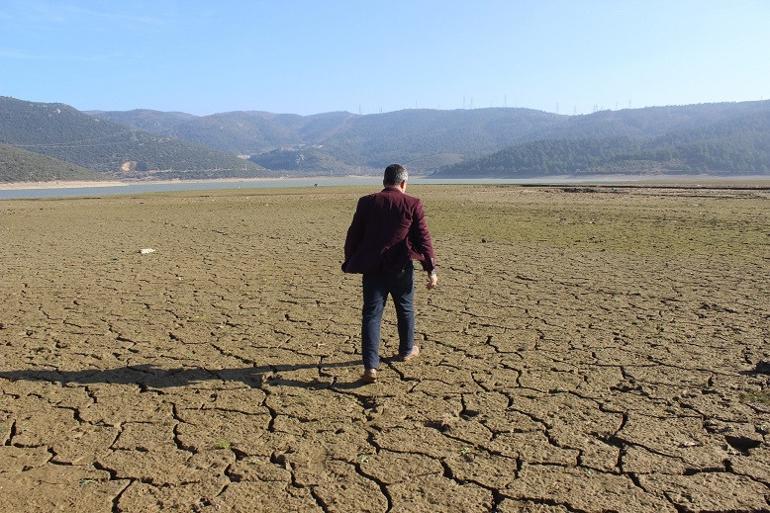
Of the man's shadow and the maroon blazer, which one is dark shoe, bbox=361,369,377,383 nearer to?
the man's shadow

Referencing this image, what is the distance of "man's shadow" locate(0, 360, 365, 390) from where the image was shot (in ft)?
14.5

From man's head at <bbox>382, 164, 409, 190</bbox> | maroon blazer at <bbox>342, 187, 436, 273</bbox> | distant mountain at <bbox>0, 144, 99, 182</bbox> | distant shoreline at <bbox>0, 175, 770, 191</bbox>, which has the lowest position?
maroon blazer at <bbox>342, 187, 436, 273</bbox>

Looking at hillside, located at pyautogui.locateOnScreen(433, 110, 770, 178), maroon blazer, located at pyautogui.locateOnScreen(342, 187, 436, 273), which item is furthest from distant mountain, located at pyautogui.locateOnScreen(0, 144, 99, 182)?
maroon blazer, located at pyautogui.locateOnScreen(342, 187, 436, 273)

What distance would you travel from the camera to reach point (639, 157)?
135625 mm

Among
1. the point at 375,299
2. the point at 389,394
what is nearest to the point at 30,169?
the point at 375,299

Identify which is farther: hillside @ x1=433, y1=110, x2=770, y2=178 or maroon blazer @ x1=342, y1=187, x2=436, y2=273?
hillside @ x1=433, y1=110, x2=770, y2=178

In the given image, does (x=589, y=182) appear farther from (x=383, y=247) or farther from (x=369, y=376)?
(x=369, y=376)

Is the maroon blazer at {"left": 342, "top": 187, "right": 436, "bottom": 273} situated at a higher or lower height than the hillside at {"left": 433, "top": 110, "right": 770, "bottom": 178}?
lower

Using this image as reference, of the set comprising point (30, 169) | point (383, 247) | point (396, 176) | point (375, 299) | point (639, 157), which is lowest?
point (375, 299)

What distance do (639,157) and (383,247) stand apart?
145918 millimetres

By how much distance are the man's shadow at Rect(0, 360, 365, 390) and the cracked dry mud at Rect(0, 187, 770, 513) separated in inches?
0.9

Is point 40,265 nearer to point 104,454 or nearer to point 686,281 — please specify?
point 104,454

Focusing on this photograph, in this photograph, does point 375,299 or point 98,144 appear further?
point 98,144

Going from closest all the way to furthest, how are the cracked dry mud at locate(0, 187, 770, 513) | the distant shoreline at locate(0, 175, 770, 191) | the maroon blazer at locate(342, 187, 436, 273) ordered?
the cracked dry mud at locate(0, 187, 770, 513), the maroon blazer at locate(342, 187, 436, 273), the distant shoreline at locate(0, 175, 770, 191)
